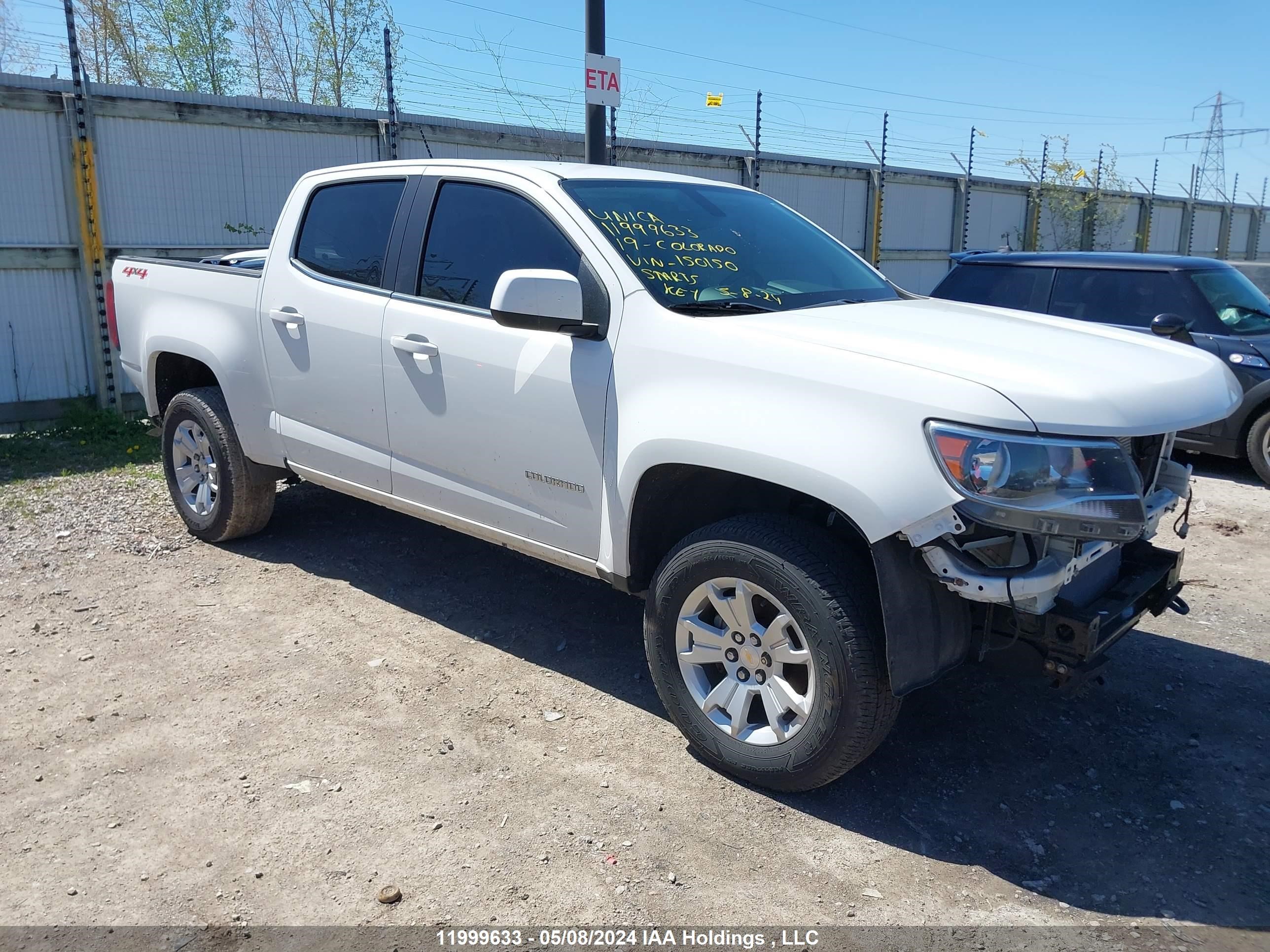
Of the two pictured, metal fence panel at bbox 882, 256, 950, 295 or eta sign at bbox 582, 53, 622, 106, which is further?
metal fence panel at bbox 882, 256, 950, 295

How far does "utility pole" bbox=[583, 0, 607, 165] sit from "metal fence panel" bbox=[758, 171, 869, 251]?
19.0 feet

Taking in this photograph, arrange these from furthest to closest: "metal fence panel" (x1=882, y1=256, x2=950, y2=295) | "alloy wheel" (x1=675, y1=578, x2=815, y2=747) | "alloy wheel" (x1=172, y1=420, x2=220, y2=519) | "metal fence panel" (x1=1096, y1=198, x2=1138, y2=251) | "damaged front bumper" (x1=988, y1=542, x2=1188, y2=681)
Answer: "metal fence panel" (x1=1096, y1=198, x2=1138, y2=251)
"metal fence panel" (x1=882, y1=256, x2=950, y2=295)
"alloy wheel" (x1=172, y1=420, x2=220, y2=519)
"alloy wheel" (x1=675, y1=578, x2=815, y2=747)
"damaged front bumper" (x1=988, y1=542, x2=1188, y2=681)

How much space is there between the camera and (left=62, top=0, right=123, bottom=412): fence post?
28.0 ft

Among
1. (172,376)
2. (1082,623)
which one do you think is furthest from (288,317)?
(1082,623)

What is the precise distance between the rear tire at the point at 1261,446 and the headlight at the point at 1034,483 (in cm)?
579

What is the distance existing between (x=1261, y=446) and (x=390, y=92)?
327 inches

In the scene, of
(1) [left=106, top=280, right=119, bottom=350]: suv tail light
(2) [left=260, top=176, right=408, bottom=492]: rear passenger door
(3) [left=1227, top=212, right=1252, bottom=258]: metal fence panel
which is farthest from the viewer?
(3) [left=1227, top=212, right=1252, bottom=258]: metal fence panel

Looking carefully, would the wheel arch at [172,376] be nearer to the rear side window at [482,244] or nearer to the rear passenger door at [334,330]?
the rear passenger door at [334,330]

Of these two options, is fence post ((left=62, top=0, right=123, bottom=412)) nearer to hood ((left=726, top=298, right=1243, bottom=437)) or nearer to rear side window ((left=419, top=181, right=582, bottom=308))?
rear side window ((left=419, top=181, right=582, bottom=308))

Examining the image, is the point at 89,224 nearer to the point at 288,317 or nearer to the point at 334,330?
the point at 288,317

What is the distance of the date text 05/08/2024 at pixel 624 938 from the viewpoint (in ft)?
8.89

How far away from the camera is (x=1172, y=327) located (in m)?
7.11

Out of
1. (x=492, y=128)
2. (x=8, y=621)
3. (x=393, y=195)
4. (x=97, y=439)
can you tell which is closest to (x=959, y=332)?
(x=393, y=195)

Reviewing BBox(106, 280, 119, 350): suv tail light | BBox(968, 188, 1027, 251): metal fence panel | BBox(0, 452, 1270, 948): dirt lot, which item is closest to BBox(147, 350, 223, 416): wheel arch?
BBox(106, 280, 119, 350): suv tail light
